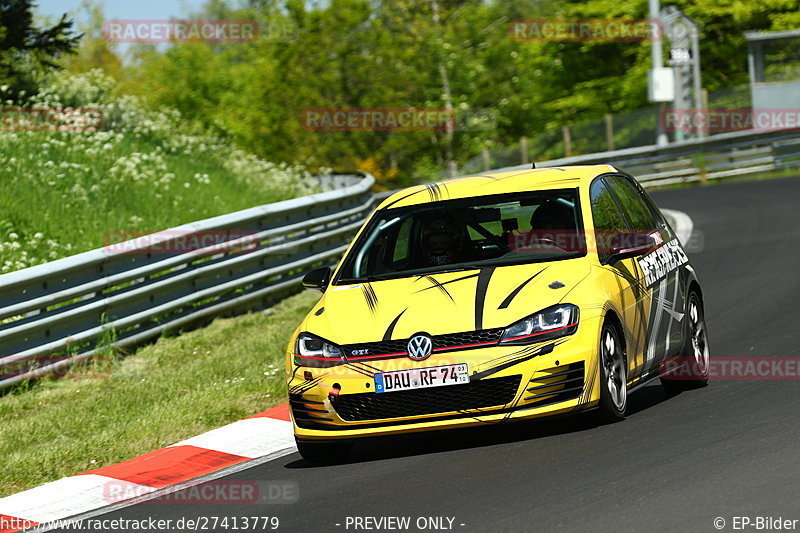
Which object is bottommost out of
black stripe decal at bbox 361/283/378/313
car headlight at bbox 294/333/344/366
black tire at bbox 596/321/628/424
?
black tire at bbox 596/321/628/424

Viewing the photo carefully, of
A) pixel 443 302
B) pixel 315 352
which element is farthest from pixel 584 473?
pixel 315 352

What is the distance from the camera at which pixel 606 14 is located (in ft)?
161

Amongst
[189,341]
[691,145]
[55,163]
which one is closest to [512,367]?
[189,341]

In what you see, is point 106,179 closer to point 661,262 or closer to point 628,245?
point 661,262

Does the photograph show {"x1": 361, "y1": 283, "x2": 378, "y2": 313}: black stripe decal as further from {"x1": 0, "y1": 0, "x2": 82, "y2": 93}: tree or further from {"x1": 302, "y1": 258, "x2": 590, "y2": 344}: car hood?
{"x1": 0, "y1": 0, "x2": 82, "y2": 93}: tree

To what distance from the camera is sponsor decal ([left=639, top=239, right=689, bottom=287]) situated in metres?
9.11

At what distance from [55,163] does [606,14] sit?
109ft

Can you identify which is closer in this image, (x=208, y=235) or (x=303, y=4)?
(x=208, y=235)

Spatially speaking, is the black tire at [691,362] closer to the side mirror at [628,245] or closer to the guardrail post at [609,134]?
the side mirror at [628,245]

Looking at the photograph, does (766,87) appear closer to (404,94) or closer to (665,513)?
(404,94)

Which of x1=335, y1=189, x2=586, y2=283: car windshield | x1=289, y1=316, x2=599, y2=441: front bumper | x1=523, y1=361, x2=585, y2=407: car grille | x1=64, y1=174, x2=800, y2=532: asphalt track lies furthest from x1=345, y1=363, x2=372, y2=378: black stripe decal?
x1=335, y1=189, x2=586, y2=283: car windshield

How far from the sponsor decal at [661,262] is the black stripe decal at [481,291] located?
1.22m

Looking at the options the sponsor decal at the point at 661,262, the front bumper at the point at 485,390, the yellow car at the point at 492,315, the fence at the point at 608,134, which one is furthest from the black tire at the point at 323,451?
the fence at the point at 608,134

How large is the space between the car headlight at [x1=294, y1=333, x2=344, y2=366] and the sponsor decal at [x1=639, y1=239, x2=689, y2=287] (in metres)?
2.25
